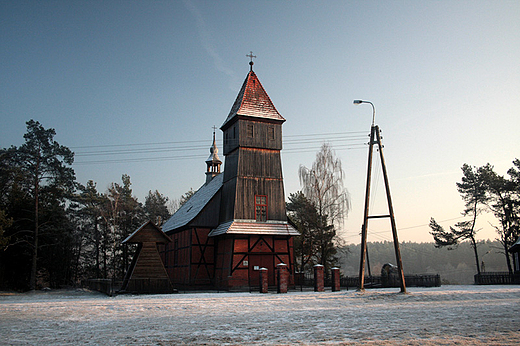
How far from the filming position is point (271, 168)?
2988cm

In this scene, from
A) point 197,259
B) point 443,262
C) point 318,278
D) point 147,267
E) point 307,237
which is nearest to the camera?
point 318,278

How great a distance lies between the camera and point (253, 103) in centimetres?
3044

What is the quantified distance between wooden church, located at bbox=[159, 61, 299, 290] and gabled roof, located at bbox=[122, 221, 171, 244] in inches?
169

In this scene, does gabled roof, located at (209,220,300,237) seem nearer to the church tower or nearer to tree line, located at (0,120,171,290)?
the church tower

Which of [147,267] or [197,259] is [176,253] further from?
[147,267]

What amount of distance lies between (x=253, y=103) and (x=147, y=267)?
1401 cm

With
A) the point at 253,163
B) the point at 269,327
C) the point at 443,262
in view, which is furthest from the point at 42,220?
the point at 443,262

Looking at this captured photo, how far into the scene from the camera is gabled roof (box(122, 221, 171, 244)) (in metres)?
24.5

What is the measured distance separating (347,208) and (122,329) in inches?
1158

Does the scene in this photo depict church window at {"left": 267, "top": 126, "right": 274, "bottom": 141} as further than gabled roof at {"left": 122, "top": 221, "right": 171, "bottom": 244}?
Yes

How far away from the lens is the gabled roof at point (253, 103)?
29.8 meters

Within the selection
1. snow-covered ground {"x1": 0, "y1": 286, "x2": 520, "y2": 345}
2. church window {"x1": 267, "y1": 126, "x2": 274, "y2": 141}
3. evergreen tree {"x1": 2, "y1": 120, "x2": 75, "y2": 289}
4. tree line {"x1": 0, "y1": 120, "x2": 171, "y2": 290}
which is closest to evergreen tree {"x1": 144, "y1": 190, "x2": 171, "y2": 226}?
tree line {"x1": 0, "y1": 120, "x2": 171, "y2": 290}

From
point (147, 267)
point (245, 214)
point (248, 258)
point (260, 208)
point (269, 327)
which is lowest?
point (269, 327)

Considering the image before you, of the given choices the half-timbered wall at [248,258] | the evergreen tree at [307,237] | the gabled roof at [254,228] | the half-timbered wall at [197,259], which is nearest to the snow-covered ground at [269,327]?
the gabled roof at [254,228]
